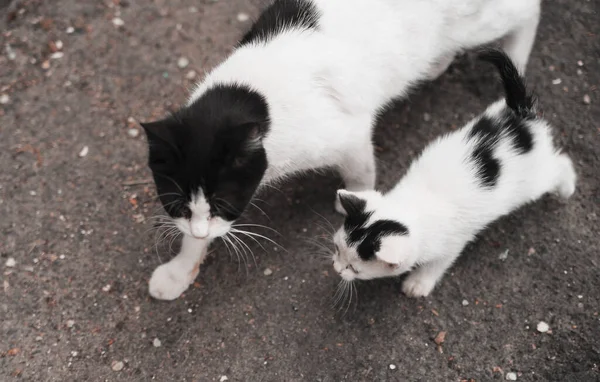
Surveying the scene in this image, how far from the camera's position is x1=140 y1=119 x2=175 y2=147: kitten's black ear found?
1.71m

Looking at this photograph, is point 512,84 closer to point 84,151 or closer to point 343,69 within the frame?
point 343,69

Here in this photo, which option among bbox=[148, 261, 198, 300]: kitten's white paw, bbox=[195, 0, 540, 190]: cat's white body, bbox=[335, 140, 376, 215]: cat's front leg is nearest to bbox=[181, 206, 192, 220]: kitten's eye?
bbox=[195, 0, 540, 190]: cat's white body

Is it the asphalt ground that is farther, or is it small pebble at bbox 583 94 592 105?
small pebble at bbox 583 94 592 105

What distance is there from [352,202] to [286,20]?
2.39 ft

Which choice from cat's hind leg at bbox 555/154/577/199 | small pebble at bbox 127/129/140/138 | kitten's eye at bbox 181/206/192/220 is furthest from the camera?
small pebble at bbox 127/129/140/138

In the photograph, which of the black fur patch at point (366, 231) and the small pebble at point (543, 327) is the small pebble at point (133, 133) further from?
the small pebble at point (543, 327)

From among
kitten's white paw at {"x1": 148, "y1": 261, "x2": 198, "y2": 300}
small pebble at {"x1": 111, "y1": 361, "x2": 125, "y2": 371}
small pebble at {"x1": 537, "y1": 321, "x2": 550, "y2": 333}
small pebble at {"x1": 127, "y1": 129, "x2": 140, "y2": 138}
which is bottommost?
small pebble at {"x1": 111, "y1": 361, "x2": 125, "y2": 371}

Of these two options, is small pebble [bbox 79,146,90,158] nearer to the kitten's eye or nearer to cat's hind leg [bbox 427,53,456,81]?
the kitten's eye

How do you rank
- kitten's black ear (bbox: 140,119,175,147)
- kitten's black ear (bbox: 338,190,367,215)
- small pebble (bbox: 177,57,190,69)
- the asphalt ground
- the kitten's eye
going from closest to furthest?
kitten's black ear (bbox: 140,119,175,147), the kitten's eye, kitten's black ear (bbox: 338,190,367,215), the asphalt ground, small pebble (bbox: 177,57,190,69)

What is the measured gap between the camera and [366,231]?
197 centimetres

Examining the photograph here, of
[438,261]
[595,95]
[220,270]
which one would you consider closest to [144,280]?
[220,270]

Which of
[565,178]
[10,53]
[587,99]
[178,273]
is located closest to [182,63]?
[10,53]

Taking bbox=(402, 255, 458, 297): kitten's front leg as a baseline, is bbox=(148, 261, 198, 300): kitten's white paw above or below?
below

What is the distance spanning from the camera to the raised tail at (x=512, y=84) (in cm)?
214
